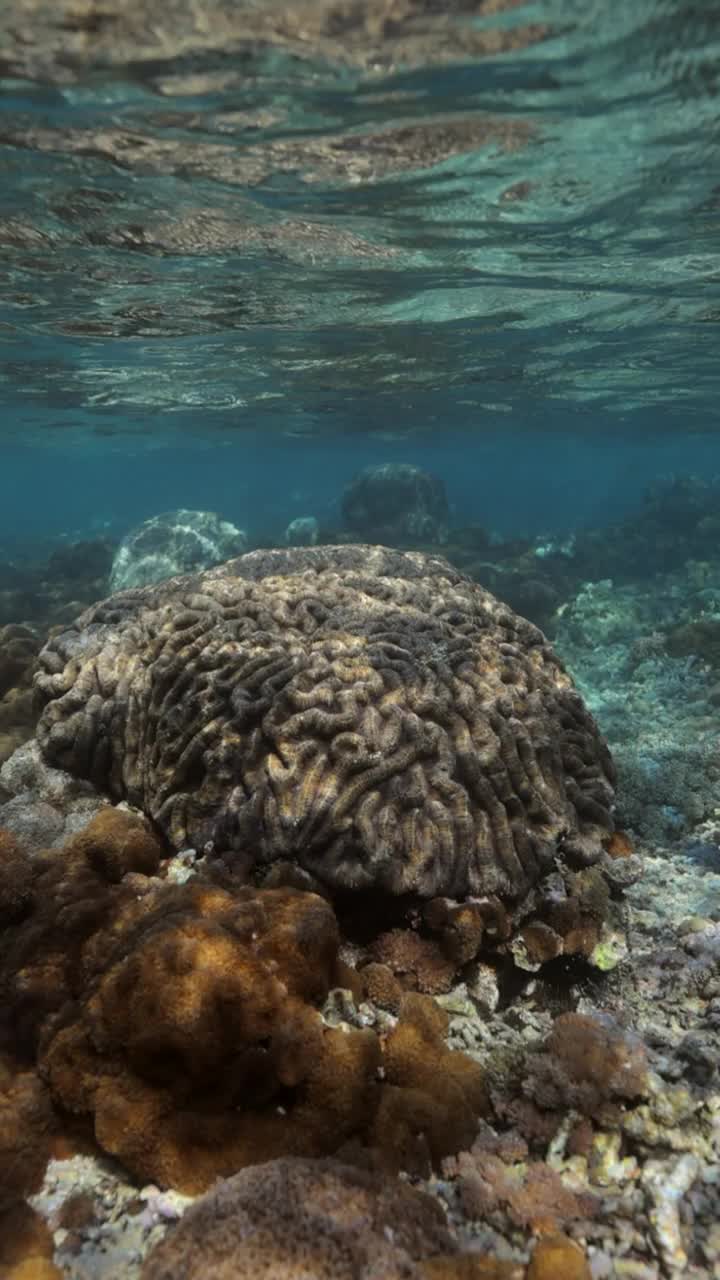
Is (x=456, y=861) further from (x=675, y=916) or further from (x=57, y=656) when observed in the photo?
(x=57, y=656)

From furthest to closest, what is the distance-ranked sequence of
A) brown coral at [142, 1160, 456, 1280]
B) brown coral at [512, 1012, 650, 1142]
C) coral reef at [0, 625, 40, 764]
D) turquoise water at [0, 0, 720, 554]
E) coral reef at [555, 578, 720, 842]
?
coral reef at [0, 625, 40, 764] < coral reef at [555, 578, 720, 842] < turquoise water at [0, 0, 720, 554] < brown coral at [512, 1012, 650, 1142] < brown coral at [142, 1160, 456, 1280]

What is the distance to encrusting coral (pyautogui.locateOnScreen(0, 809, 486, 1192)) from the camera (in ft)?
11.5

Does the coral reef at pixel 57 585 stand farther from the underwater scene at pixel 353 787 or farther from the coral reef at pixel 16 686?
the underwater scene at pixel 353 787

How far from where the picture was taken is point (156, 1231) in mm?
3227

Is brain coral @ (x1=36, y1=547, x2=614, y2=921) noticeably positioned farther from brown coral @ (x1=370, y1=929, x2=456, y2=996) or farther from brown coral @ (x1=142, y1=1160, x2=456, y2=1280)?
brown coral @ (x1=142, y1=1160, x2=456, y2=1280)

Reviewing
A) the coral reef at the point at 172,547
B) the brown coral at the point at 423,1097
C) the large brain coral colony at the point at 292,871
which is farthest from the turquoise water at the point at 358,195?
the brown coral at the point at 423,1097

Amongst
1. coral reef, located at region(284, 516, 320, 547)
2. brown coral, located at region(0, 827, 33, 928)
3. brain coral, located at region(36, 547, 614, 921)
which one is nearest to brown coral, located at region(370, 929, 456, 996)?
brain coral, located at region(36, 547, 614, 921)

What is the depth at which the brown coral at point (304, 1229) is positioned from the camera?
2670 mm

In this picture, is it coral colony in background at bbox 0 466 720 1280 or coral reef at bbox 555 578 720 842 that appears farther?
coral reef at bbox 555 578 720 842

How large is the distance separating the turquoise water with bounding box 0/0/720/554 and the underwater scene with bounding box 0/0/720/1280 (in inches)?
2.9

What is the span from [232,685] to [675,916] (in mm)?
4193

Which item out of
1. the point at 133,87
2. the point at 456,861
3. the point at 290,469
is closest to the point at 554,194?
the point at 133,87

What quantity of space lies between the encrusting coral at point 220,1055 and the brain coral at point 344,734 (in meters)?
1.33

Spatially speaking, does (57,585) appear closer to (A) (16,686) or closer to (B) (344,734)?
(A) (16,686)
